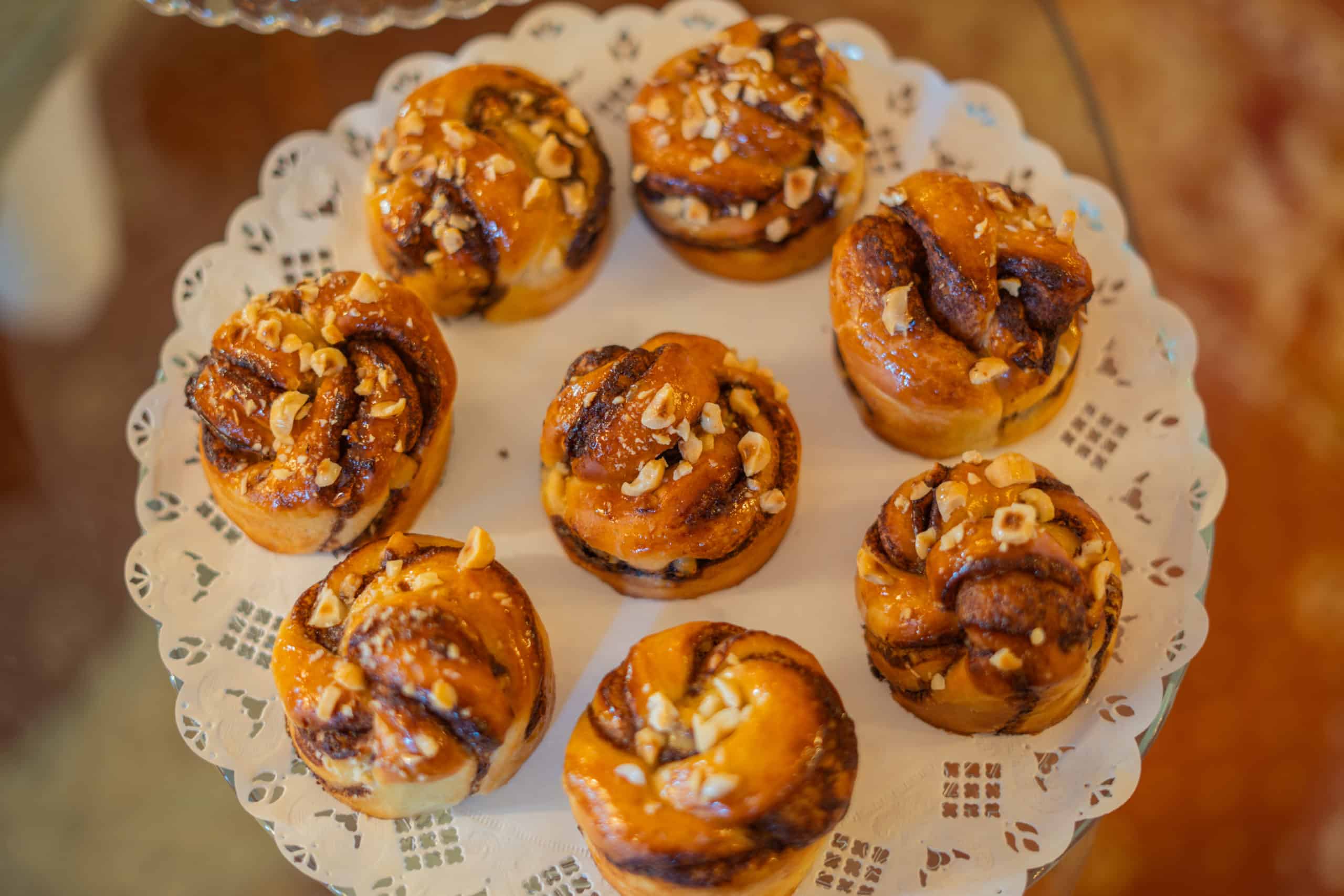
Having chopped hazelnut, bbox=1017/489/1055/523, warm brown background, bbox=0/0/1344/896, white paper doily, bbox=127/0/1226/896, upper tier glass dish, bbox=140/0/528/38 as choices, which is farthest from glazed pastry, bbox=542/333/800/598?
warm brown background, bbox=0/0/1344/896

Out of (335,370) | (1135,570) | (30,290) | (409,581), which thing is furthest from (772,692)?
(30,290)

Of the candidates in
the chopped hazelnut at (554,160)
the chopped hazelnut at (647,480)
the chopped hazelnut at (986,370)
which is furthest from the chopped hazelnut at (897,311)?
the chopped hazelnut at (554,160)

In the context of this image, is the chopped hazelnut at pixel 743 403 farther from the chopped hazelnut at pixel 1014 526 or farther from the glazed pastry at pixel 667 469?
the chopped hazelnut at pixel 1014 526

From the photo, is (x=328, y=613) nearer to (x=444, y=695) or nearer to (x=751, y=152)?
(x=444, y=695)

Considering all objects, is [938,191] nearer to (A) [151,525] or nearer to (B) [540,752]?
(B) [540,752]

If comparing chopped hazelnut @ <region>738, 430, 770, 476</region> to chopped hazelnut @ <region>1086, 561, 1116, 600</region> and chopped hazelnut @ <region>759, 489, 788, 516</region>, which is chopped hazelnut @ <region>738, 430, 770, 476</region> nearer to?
chopped hazelnut @ <region>759, 489, 788, 516</region>

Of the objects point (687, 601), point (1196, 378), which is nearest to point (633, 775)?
point (687, 601)
